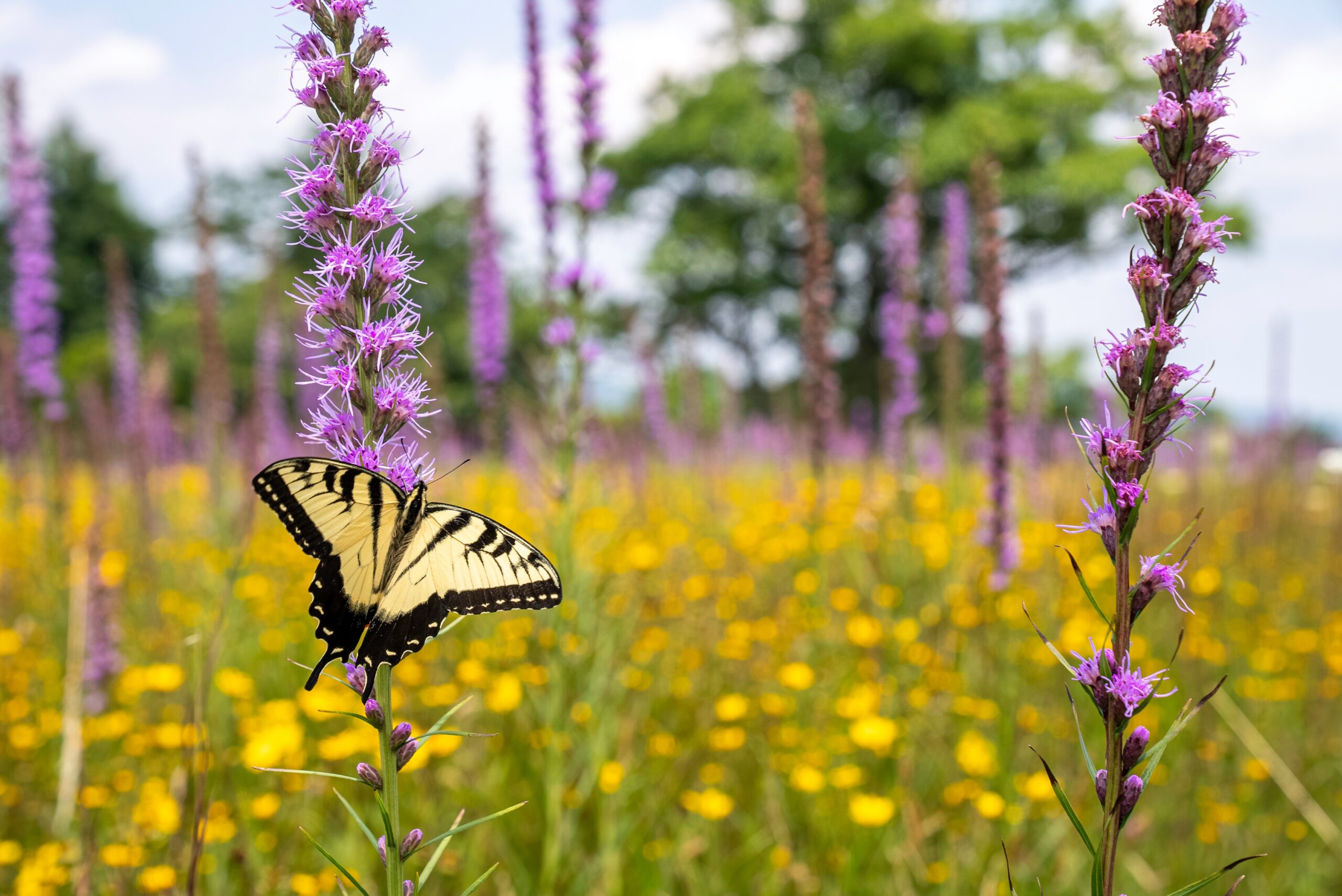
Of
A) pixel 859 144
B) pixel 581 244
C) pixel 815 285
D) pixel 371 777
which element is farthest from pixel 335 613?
pixel 859 144

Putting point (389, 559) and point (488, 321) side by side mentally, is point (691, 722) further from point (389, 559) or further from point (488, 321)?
point (389, 559)

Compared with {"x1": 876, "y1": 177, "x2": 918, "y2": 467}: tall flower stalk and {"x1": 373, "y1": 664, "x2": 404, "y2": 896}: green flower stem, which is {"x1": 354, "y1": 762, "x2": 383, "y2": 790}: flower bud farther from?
{"x1": 876, "y1": 177, "x2": 918, "y2": 467}: tall flower stalk

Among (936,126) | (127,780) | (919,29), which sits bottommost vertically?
(127,780)

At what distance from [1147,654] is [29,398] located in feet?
26.2

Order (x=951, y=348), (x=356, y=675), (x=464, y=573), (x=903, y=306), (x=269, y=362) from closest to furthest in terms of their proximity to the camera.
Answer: (x=356, y=675) → (x=464, y=573) → (x=951, y=348) → (x=903, y=306) → (x=269, y=362)

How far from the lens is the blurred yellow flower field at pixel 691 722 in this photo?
304cm

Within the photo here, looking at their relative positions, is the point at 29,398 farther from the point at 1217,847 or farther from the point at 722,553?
the point at 1217,847

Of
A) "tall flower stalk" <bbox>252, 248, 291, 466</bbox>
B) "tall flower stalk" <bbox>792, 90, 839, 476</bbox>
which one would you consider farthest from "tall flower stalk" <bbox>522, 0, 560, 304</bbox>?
"tall flower stalk" <bbox>252, 248, 291, 466</bbox>

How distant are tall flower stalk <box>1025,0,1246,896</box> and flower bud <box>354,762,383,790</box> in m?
0.97

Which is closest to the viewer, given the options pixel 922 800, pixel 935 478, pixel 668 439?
pixel 922 800

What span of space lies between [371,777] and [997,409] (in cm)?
291

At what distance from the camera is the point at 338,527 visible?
5.27 feet

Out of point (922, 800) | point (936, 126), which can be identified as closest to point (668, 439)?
point (922, 800)

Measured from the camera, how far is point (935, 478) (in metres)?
9.79
